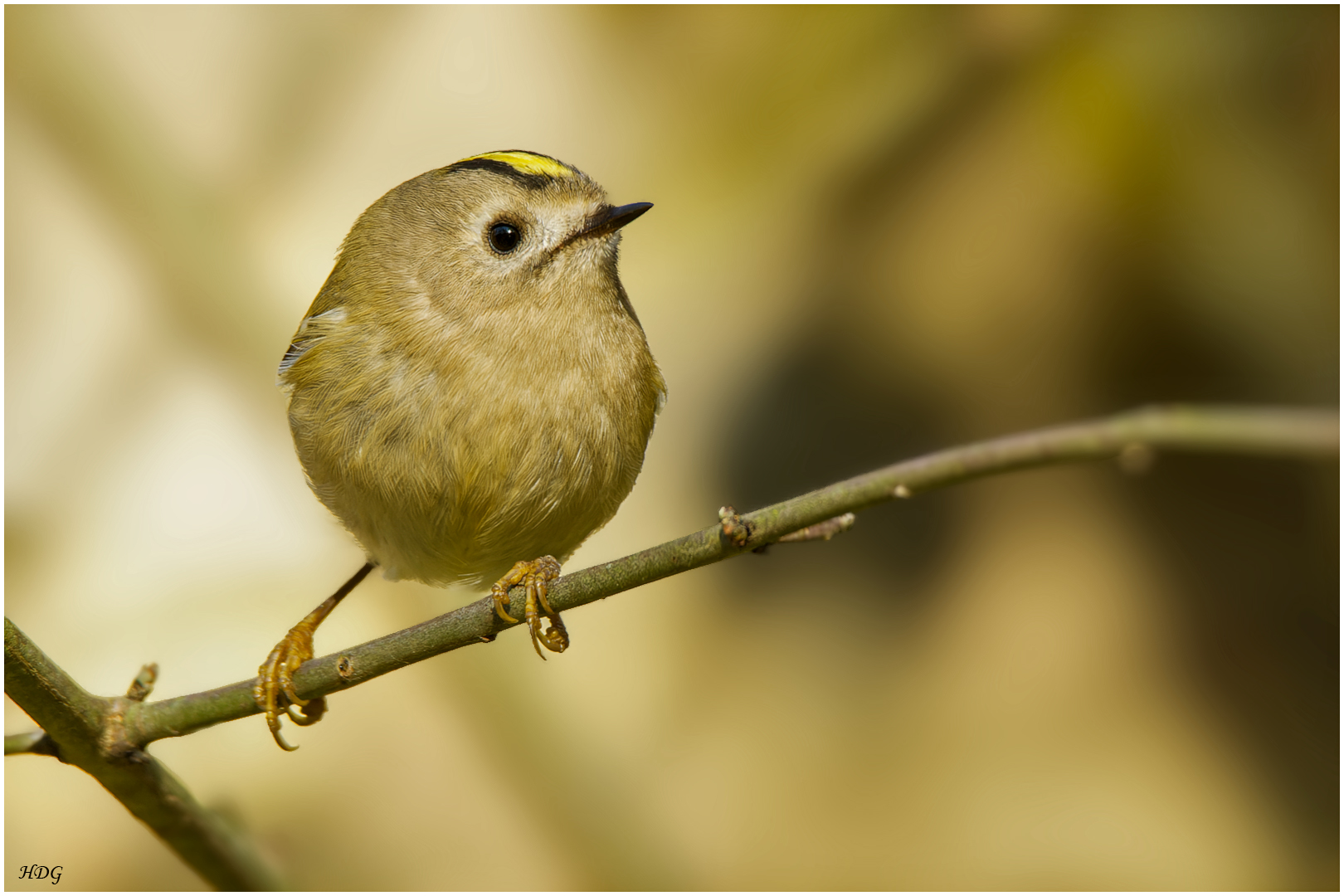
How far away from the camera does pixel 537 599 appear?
105cm

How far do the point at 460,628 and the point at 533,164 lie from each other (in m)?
0.73

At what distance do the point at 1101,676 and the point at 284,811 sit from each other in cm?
187

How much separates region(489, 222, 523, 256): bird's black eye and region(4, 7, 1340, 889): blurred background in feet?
3.39

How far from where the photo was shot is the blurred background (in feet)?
7.52

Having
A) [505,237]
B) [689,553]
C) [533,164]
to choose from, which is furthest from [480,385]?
[689,553]

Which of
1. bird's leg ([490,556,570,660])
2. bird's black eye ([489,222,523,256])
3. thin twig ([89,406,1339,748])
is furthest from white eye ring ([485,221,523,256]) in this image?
thin twig ([89,406,1339,748])

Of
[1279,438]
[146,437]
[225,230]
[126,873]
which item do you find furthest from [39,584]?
[1279,438]

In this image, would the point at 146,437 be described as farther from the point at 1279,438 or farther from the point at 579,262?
the point at 1279,438

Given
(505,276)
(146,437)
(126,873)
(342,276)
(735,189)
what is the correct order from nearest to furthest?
1. (505,276)
2. (342,276)
3. (126,873)
4. (146,437)
5. (735,189)

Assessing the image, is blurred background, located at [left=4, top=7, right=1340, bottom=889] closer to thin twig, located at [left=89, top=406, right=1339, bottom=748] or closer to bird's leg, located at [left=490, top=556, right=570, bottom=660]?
bird's leg, located at [left=490, top=556, right=570, bottom=660]

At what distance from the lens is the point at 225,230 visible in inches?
94.0

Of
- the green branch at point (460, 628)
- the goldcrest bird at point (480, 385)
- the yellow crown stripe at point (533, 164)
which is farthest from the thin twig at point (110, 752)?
the yellow crown stripe at point (533, 164)

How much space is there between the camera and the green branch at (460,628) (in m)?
0.86

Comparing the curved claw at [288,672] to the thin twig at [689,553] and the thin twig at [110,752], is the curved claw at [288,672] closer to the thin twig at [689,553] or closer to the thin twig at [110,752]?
the thin twig at [110,752]
